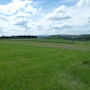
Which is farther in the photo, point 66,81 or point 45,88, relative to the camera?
point 66,81

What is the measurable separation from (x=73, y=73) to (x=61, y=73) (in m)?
1.49

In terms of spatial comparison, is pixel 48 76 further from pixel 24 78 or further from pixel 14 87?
pixel 14 87

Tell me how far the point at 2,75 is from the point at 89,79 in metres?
8.48

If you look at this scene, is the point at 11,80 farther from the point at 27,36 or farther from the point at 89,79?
the point at 27,36

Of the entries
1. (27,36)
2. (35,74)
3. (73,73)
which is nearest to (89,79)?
(73,73)

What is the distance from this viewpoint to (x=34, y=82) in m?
13.9

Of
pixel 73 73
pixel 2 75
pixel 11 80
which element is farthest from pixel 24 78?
pixel 73 73

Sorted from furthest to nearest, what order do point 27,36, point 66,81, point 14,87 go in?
1. point 27,36
2. point 66,81
3. point 14,87

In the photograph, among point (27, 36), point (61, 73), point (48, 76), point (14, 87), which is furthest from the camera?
point (27, 36)

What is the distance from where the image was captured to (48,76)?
→ 15766mm

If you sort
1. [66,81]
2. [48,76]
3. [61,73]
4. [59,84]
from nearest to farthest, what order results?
[59,84] → [66,81] → [48,76] → [61,73]

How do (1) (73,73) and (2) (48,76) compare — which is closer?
(2) (48,76)

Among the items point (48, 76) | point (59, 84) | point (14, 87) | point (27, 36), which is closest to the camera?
point (14, 87)

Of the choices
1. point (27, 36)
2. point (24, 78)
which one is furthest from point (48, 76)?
point (27, 36)
